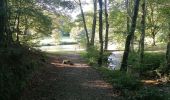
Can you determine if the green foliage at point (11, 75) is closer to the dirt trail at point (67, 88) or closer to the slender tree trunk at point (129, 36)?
the dirt trail at point (67, 88)

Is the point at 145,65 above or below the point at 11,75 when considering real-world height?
below

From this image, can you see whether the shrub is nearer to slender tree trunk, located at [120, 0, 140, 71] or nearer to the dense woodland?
the dense woodland

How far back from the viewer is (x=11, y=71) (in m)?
10.1

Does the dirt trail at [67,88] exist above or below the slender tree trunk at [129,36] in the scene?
below

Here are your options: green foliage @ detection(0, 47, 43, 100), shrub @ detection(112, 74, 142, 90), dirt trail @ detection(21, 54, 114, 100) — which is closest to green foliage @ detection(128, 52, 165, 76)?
dirt trail @ detection(21, 54, 114, 100)

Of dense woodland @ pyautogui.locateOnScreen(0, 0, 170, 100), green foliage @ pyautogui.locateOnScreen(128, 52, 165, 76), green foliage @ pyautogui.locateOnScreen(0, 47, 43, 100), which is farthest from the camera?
green foliage @ pyautogui.locateOnScreen(128, 52, 165, 76)

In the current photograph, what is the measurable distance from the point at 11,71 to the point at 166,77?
12.9 metres

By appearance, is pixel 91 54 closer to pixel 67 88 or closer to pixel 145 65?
pixel 145 65

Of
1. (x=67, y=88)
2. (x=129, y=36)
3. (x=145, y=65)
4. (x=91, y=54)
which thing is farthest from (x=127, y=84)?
(x=91, y=54)

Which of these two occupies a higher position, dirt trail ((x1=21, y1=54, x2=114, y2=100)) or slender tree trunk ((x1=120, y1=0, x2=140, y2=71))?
slender tree trunk ((x1=120, y1=0, x2=140, y2=71))

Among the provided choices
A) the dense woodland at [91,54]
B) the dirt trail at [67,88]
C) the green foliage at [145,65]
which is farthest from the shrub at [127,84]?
the green foliage at [145,65]

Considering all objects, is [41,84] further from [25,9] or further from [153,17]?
[153,17]

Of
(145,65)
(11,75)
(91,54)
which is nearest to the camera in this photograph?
(11,75)

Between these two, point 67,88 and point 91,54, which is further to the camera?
point 91,54
